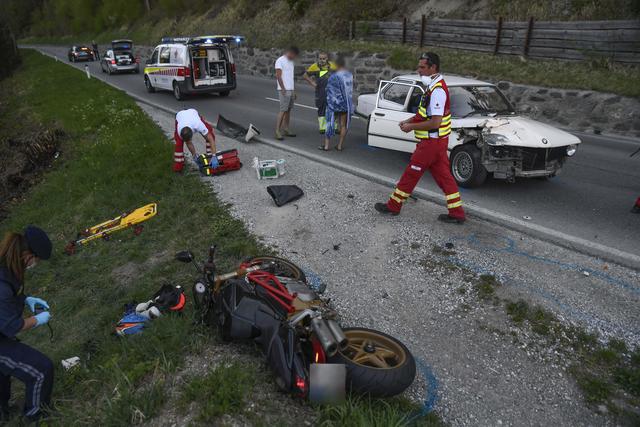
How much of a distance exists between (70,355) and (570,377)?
4.41 metres

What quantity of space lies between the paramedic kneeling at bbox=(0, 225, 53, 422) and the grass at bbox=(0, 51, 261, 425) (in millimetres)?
214

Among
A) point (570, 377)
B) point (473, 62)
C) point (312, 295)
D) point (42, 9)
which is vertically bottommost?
point (570, 377)

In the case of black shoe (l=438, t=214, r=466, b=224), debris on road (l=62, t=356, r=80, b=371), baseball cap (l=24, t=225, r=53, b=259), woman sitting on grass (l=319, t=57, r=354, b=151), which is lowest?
debris on road (l=62, t=356, r=80, b=371)

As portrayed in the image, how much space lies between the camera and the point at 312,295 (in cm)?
373

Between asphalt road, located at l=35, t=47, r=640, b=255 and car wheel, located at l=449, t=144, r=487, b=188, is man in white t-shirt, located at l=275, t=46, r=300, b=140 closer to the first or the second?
asphalt road, located at l=35, t=47, r=640, b=255

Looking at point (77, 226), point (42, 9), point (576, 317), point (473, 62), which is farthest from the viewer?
point (42, 9)

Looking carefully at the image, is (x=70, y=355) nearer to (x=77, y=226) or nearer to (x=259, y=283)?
(x=259, y=283)

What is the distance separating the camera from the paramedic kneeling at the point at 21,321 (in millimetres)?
3371

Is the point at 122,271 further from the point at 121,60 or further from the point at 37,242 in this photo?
the point at 121,60

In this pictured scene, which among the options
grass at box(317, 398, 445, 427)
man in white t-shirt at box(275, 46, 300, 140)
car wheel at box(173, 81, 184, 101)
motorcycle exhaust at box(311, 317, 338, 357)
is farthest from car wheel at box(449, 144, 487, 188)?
car wheel at box(173, 81, 184, 101)

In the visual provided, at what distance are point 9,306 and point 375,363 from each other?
2758 millimetres

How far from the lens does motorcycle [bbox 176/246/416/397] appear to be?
3018 mm

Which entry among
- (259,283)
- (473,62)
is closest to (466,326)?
(259,283)

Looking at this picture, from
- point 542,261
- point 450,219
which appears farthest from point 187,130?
point 542,261
